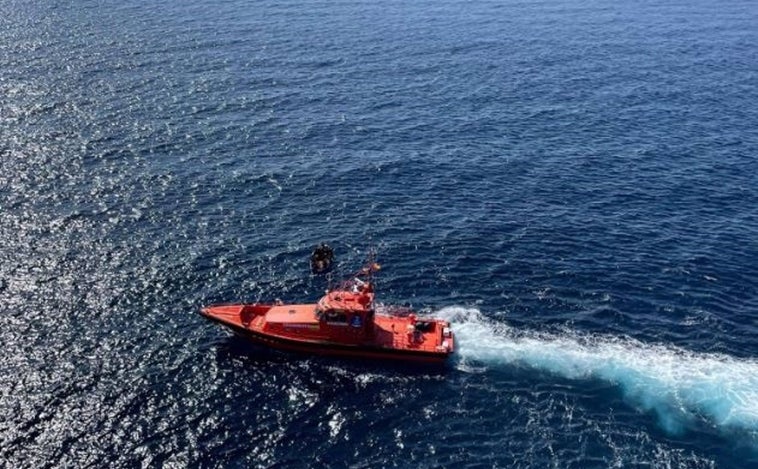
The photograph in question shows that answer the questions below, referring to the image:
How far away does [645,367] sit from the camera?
6850 centimetres

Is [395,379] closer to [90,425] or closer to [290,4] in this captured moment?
[90,425]

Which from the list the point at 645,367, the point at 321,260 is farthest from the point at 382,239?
the point at 645,367

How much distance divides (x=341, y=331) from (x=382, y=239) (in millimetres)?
20182

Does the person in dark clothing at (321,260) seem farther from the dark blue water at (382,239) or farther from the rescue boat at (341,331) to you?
the rescue boat at (341,331)

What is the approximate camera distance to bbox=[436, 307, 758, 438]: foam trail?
63.7 metres

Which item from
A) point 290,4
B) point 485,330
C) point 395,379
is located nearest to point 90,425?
point 395,379

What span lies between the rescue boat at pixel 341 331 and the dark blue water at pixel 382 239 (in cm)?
201

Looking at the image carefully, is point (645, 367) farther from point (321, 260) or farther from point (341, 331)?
point (321, 260)

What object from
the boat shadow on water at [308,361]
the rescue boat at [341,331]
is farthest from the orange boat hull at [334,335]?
the boat shadow on water at [308,361]

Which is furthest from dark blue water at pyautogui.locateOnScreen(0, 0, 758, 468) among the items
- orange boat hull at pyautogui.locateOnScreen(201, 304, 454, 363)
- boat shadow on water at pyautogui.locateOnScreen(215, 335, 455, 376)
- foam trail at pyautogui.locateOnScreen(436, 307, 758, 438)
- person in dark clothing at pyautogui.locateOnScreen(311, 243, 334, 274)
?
orange boat hull at pyautogui.locateOnScreen(201, 304, 454, 363)

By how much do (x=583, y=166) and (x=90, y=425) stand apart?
261ft

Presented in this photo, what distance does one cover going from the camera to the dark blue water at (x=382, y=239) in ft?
201

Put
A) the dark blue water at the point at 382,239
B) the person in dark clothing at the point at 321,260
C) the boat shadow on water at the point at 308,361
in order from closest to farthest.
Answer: the dark blue water at the point at 382,239
the boat shadow on water at the point at 308,361
the person in dark clothing at the point at 321,260

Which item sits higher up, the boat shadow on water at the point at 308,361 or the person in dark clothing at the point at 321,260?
the person in dark clothing at the point at 321,260
